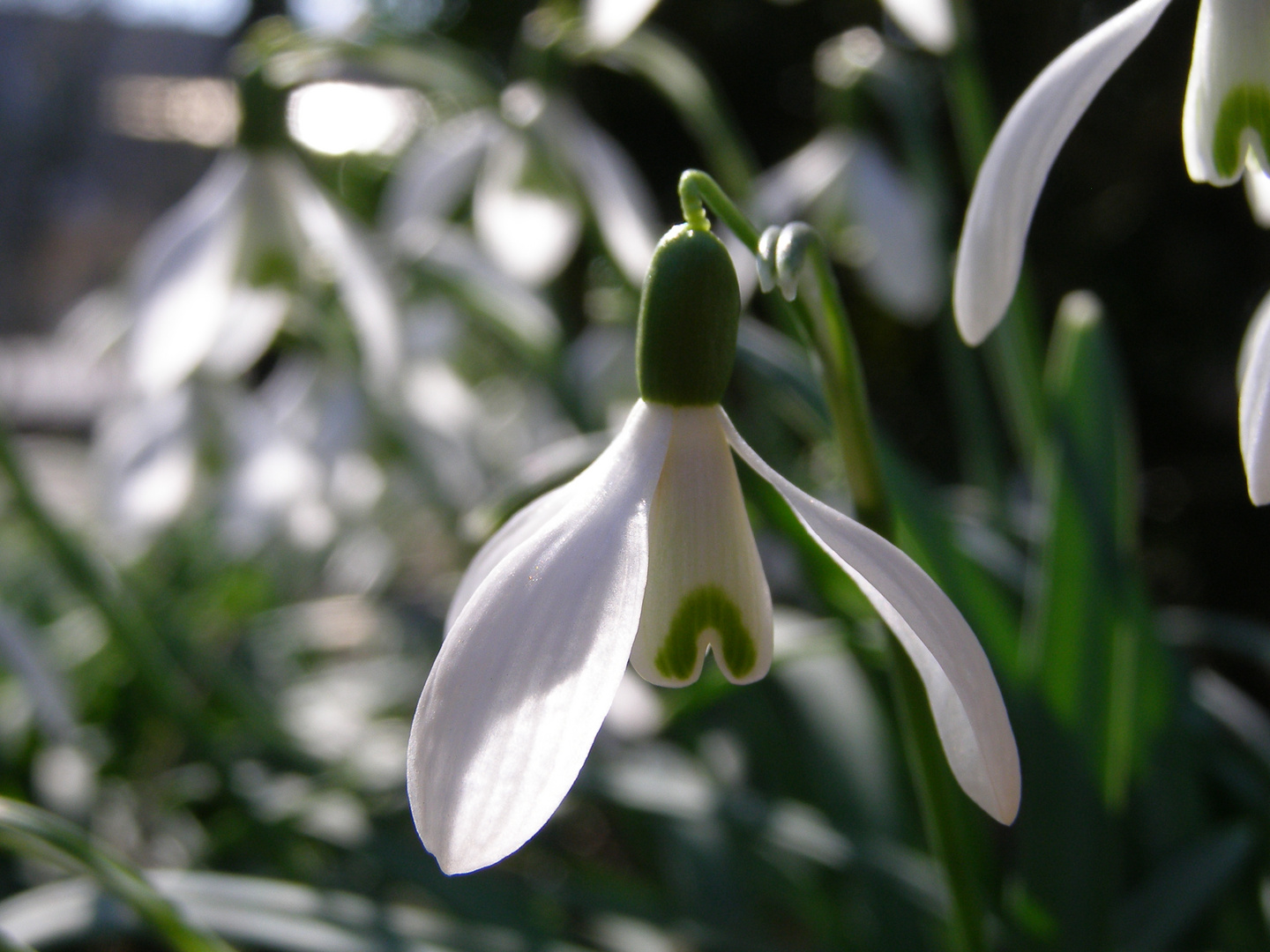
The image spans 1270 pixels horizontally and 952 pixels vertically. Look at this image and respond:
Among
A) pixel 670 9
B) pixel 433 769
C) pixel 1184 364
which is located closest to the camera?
pixel 433 769

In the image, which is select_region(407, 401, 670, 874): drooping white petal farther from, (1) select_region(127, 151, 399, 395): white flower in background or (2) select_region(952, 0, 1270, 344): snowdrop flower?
(1) select_region(127, 151, 399, 395): white flower in background

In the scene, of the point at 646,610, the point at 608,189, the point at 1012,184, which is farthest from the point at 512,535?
the point at 608,189

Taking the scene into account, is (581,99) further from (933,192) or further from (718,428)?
(718,428)

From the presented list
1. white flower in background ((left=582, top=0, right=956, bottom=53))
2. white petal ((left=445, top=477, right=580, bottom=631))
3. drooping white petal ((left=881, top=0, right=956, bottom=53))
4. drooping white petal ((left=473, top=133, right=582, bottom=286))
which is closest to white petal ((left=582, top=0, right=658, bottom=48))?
white flower in background ((left=582, top=0, right=956, bottom=53))

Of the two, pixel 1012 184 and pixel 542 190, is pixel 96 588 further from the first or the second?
pixel 1012 184

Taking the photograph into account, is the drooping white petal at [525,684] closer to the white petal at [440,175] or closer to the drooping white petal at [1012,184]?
the drooping white petal at [1012,184]

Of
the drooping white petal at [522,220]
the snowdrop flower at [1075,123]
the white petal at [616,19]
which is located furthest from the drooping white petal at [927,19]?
the drooping white petal at [522,220]

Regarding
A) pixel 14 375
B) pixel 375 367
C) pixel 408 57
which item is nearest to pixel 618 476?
pixel 375 367
